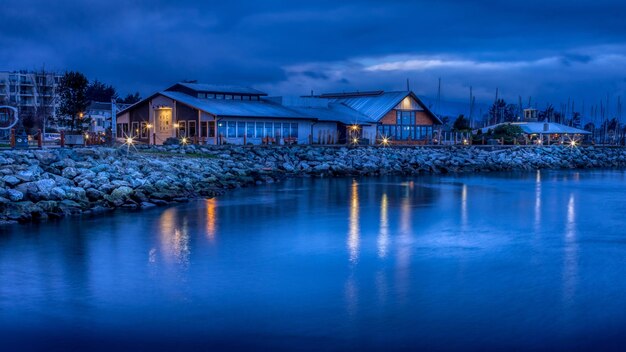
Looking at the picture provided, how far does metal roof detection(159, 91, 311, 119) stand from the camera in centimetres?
5306

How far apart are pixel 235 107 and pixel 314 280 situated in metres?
40.7

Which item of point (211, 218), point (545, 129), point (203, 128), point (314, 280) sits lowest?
point (314, 280)

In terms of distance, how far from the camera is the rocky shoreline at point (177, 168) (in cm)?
2673

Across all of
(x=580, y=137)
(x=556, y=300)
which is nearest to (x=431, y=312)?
(x=556, y=300)

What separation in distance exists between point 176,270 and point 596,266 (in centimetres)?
1155

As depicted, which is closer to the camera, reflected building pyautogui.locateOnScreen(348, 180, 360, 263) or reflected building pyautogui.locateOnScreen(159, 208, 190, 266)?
reflected building pyautogui.locateOnScreen(159, 208, 190, 266)

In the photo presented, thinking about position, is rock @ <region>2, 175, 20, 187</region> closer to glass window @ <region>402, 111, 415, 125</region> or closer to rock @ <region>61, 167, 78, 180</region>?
rock @ <region>61, 167, 78, 180</region>

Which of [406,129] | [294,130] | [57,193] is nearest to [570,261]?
[57,193]

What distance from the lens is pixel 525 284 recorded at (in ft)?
54.2

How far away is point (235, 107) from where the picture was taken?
56.1 m

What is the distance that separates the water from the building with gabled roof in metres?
23.1

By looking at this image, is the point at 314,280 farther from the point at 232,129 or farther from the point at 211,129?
the point at 232,129

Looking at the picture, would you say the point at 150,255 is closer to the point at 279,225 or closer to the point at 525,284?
the point at 279,225

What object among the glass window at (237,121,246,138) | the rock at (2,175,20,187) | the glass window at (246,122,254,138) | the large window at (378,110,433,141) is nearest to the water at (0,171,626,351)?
the rock at (2,175,20,187)
